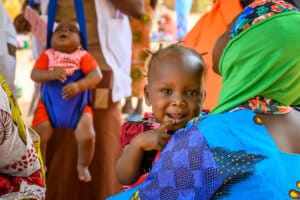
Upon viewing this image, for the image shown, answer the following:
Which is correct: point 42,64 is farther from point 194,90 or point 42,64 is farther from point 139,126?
point 194,90

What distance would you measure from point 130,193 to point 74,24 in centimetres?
136

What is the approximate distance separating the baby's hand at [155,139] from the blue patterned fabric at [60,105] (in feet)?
3.63

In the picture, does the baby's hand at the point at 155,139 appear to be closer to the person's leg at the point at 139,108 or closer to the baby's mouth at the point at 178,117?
the baby's mouth at the point at 178,117

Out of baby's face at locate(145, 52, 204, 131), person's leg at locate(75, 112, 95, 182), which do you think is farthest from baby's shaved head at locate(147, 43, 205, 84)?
person's leg at locate(75, 112, 95, 182)

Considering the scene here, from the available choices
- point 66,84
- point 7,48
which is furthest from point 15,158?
point 66,84

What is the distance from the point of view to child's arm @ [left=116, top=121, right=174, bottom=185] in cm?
165

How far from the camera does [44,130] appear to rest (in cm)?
270

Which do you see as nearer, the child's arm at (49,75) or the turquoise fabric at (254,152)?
the turquoise fabric at (254,152)

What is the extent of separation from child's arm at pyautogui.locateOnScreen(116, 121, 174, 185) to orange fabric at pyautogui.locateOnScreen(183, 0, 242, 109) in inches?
37.7

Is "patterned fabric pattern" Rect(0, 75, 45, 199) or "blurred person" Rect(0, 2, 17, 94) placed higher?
"blurred person" Rect(0, 2, 17, 94)

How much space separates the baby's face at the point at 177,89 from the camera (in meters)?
1.73

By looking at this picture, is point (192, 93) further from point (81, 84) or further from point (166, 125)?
point (81, 84)

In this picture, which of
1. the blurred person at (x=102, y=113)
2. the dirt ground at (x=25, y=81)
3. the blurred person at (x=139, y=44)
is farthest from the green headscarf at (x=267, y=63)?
the dirt ground at (x=25, y=81)

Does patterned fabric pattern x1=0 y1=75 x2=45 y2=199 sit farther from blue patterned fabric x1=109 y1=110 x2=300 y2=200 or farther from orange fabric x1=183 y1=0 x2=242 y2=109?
orange fabric x1=183 y1=0 x2=242 y2=109
